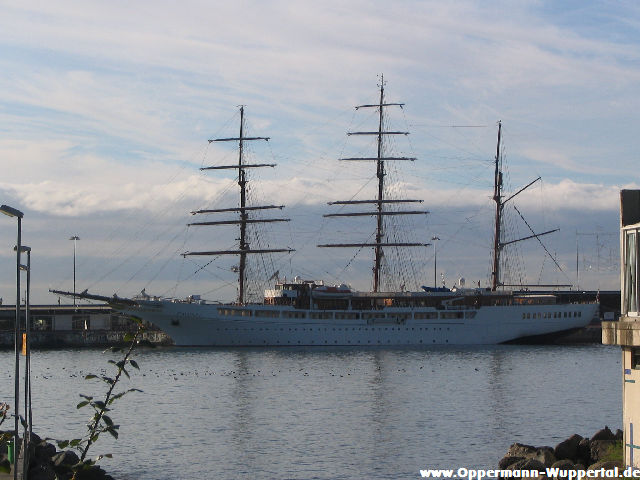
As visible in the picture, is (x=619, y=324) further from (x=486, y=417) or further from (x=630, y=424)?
(x=486, y=417)

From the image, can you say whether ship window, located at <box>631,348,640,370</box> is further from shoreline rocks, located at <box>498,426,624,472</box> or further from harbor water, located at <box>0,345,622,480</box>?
harbor water, located at <box>0,345,622,480</box>

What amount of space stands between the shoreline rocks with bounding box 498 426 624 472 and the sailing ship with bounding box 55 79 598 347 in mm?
60309

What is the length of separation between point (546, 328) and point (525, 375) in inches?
1506

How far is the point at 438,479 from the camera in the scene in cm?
2395

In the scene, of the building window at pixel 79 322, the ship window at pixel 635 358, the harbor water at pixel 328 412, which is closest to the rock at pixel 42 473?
the harbor water at pixel 328 412

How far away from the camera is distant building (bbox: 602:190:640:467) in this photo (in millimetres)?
16062

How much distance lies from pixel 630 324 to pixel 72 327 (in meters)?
93.3

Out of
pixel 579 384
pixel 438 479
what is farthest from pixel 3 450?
pixel 579 384

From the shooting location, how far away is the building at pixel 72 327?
303ft

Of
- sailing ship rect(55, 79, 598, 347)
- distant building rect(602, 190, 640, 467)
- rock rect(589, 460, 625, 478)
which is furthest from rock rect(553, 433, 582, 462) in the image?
sailing ship rect(55, 79, 598, 347)

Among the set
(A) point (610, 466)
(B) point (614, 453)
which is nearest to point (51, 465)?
(A) point (610, 466)

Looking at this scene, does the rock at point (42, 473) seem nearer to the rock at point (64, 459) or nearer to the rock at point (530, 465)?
the rock at point (64, 459)

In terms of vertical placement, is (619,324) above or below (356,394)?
above

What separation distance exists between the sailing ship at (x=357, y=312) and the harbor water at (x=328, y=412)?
612 inches
